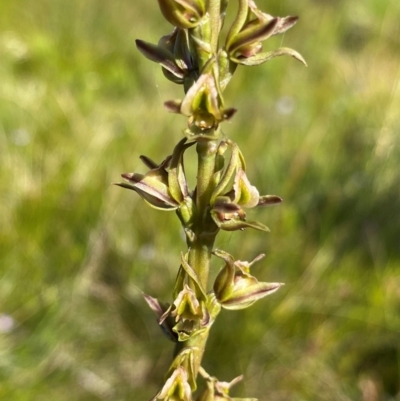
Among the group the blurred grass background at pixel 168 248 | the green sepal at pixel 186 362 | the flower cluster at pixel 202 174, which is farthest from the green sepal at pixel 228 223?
the blurred grass background at pixel 168 248

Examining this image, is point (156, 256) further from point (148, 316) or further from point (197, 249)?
point (197, 249)

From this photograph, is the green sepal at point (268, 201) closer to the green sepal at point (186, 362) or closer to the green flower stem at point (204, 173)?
the green flower stem at point (204, 173)

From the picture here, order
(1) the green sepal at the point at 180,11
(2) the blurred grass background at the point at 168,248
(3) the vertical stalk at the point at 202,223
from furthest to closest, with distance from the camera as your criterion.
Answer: (2) the blurred grass background at the point at 168,248 → (3) the vertical stalk at the point at 202,223 → (1) the green sepal at the point at 180,11

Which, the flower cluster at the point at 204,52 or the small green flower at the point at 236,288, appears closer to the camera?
the flower cluster at the point at 204,52

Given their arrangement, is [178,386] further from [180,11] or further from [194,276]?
[180,11]

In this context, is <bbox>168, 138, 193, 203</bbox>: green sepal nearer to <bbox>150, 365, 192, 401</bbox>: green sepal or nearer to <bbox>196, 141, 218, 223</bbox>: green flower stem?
<bbox>196, 141, 218, 223</bbox>: green flower stem

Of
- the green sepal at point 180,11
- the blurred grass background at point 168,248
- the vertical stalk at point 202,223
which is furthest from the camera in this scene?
the blurred grass background at point 168,248

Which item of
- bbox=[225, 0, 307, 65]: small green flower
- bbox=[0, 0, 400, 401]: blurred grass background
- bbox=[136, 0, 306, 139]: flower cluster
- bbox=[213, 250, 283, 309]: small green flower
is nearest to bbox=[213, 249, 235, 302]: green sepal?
bbox=[213, 250, 283, 309]: small green flower

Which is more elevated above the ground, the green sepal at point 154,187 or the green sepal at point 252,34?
the green sepal at point 252,34

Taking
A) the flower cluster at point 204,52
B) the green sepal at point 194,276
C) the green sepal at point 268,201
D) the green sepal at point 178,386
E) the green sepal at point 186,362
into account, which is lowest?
the green sepal at point 178,386
